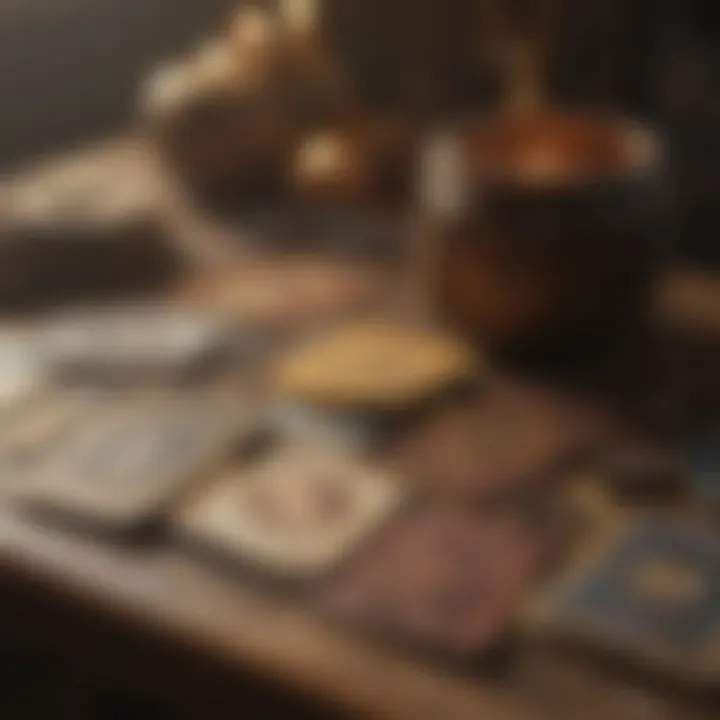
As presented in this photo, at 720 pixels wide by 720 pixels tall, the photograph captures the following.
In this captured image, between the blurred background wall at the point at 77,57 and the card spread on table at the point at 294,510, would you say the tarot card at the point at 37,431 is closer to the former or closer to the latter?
the card spread on table at the point at 294,510

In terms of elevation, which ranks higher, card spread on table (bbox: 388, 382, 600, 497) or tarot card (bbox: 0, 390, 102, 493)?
card spread on table (bbox: 388, 382, 600, 497)

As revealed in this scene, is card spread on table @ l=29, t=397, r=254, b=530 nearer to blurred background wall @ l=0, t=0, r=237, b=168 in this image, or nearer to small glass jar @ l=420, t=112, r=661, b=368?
small glass jar @ l=420, t=112, r=661, b=368

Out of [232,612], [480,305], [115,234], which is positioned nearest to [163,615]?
[232,612]

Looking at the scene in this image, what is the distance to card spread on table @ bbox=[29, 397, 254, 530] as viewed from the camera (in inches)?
25.3

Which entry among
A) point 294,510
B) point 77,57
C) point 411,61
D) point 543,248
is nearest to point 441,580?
point 294,510

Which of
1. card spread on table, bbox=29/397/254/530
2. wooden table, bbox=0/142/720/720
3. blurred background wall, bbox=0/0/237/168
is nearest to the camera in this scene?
wooden table, bbox=0/142/720/720

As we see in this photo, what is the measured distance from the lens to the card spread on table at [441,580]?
0.55 metres

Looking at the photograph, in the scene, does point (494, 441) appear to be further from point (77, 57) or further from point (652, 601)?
point (77, 57)

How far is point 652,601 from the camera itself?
56 centimetres

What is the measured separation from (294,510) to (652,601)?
0.56 ft

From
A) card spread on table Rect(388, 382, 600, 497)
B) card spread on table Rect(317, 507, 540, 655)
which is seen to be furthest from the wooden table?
card spread on table Rect(388, 382, 600, 497)

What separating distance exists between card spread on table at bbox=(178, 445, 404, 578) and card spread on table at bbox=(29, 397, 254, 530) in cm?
2

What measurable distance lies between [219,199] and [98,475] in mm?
368

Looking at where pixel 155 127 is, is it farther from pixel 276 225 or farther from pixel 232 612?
pixel 232 612
